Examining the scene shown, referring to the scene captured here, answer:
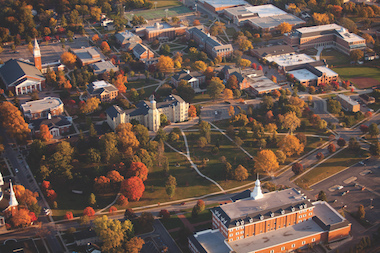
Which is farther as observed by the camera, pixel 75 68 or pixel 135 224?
pixel 75 68

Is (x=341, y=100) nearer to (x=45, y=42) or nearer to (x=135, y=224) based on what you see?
(x=135, y=224)

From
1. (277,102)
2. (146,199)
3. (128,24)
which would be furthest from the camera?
(128,24)

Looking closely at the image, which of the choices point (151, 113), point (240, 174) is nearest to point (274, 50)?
point (151, 113)

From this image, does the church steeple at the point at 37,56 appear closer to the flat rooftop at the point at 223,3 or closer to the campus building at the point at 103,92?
the campus building at the point at 103,92

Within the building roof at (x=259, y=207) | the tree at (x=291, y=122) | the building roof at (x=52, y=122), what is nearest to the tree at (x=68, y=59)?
the building roof at (x=52, y=122)

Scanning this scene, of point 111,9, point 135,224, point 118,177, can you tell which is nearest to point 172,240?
point 135,224

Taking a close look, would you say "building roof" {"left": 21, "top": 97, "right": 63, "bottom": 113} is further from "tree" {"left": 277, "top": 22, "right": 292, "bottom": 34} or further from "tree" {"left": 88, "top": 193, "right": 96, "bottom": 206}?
"tree" {"left": 277, "top": 22, "right": 292, "bottom": 34}
